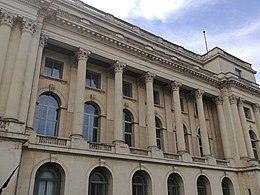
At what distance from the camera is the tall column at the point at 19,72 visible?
50.1 ft

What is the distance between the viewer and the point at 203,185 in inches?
936

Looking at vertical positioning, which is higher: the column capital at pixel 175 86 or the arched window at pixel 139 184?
the column capital at pixel 175 86

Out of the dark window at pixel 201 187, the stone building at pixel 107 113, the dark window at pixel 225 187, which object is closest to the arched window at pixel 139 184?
the stone building at pixel 107 113

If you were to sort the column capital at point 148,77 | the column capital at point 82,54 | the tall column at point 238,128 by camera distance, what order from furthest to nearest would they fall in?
the tall column at point 238,128 → the column capital at point 148,77 → the column capital at point 82,54

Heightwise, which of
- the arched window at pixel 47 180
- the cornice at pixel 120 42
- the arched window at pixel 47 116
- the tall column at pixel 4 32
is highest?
the cornice at pixel 120 42

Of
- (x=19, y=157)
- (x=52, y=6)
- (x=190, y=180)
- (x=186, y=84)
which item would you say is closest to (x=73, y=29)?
(x=52, y=6)

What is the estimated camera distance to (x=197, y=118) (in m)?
28.4

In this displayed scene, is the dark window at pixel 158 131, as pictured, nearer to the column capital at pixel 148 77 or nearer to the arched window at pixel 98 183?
the column capital at pixel 148 77

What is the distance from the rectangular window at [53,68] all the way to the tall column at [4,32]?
4.23m

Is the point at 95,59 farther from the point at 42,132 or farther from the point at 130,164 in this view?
the point at 130,164

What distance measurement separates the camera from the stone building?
16150mm

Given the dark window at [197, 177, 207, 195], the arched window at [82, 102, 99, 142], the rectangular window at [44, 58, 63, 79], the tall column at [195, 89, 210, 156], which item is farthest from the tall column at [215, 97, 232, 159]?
the rectangular window at [44, 58, 63, 79]

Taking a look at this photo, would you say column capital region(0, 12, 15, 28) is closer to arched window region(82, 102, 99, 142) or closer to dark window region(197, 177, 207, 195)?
arched window region(82, 102, 99, 142)

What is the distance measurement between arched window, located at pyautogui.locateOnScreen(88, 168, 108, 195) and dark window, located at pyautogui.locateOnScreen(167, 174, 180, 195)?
19.6ft
